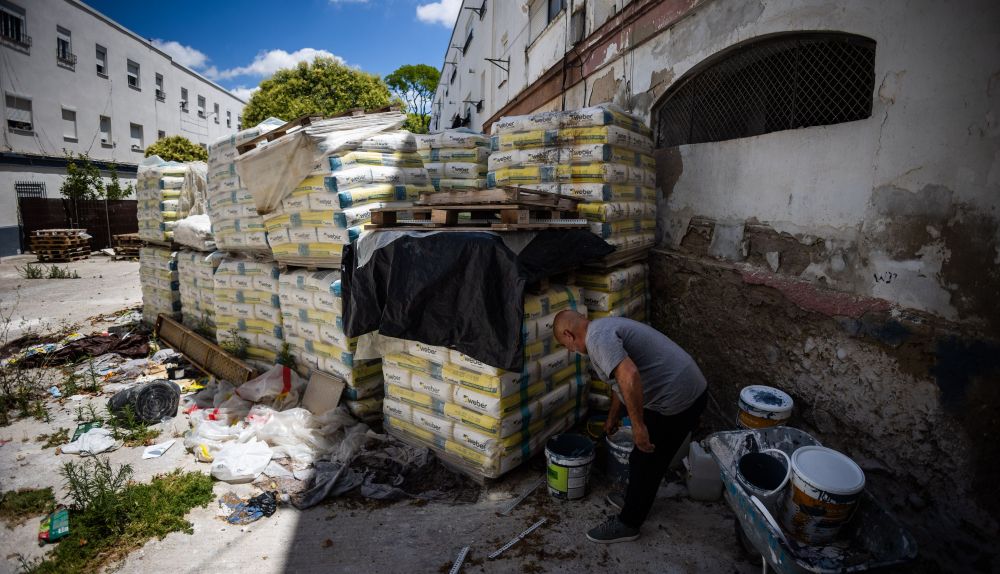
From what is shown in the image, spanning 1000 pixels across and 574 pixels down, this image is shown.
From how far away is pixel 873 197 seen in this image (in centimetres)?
354

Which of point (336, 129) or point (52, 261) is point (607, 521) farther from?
point (52, 261)

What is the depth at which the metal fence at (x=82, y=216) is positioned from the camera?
19.2 meters

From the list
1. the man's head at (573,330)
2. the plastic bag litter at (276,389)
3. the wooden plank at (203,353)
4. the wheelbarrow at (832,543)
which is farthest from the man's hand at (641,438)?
the wooden plank at (203,353)

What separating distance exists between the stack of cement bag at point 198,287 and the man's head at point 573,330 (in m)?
5.64

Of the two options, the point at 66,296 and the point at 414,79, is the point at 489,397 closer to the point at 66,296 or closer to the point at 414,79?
the point at 66,296

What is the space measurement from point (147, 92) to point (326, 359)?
1203 inches

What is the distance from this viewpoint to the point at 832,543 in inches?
102

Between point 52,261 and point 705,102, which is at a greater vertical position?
point 705,102

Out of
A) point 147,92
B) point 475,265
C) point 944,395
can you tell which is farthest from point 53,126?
point 944,395

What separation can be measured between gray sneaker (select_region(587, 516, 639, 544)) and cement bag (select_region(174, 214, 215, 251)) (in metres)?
6.77

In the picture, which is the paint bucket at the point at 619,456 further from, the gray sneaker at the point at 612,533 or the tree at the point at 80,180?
the tree at the point at 80,180

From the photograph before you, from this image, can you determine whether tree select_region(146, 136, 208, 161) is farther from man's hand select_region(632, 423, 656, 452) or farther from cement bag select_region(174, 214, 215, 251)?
man's hand select_region(632, 423, 656, 452)

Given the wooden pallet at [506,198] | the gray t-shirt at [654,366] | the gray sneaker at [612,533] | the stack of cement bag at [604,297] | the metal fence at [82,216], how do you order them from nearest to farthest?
the gray t-shirt at [654,366]
the gray sneaker at [612,533]
the wooden pallet at [506,198]
the stack of cement bag at [604,297]
the metal fence at [82,216]

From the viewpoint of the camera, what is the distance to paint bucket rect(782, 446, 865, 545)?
97.3 inches
